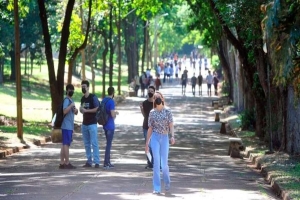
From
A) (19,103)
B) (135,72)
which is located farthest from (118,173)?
(135,72)

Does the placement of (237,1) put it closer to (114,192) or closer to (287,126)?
(287,126)

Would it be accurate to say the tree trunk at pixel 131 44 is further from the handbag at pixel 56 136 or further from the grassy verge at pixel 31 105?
the handbag at pixel 56 136

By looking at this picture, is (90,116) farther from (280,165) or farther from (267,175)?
(280,165)

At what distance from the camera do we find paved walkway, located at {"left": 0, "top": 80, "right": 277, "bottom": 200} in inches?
636

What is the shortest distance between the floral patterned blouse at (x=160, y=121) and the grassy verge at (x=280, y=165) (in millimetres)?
2453

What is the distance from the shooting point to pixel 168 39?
144m

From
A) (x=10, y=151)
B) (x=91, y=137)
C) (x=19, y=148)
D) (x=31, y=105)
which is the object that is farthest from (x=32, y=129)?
(x=31, y=105)

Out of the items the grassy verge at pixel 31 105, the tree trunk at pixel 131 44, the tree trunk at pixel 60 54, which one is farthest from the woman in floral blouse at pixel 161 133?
the tree trunk at pixel 131 44

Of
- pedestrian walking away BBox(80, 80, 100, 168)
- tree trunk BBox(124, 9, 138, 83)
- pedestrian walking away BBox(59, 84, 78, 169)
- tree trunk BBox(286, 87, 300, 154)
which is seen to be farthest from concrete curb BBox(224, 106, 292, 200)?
tree trunk BBox(124, 9, 138, 83)

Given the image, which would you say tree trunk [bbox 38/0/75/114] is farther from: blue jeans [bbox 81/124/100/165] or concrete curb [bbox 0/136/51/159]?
blue jeans [bbox 81/124/100/165]

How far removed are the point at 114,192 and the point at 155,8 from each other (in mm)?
30596

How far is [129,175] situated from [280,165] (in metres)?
3.90

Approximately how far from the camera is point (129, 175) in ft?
63.4

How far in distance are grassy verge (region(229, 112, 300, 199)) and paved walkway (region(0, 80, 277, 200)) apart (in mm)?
352
